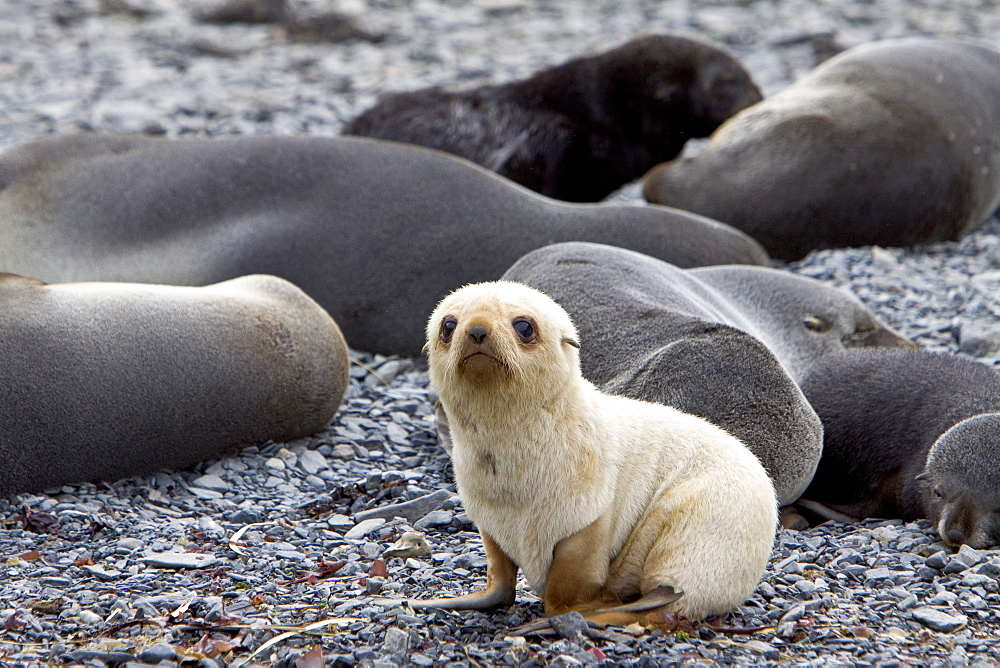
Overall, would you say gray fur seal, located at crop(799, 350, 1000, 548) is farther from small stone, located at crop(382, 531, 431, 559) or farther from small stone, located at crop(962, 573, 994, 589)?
small stone, located at crop(382, 531, 431, 559)

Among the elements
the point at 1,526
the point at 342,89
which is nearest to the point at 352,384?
the point at 1,526

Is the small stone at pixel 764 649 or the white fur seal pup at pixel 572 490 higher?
the white fur seal pup at pixel 572 490

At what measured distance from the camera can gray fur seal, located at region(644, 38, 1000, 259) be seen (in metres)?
7.86

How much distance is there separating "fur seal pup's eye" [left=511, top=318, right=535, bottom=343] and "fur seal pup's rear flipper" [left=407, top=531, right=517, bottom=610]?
0.64 meters

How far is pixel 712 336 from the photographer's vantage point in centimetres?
468

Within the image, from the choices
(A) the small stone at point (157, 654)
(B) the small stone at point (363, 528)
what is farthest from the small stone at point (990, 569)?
(A) the small stone at point (157, 654)

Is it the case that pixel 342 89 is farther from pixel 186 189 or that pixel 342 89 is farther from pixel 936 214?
pixel 936 214

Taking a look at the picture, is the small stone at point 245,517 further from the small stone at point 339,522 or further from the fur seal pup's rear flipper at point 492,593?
the fur seal pup's rear flipper at point 492,593

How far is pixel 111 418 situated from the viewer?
5012 mm

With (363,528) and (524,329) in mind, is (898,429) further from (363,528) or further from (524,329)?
(524,329)

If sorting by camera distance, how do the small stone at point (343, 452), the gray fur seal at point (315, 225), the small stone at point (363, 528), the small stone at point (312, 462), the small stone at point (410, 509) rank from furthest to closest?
the gray fur seal at point (315, 225) < the small stone at point (343, 452) < the small stone at point (312, 462) < the small stone at point (410, 509) < the small stone at point (363, 528)

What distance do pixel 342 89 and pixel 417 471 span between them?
6816 mm

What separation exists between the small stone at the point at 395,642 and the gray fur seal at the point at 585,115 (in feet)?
19.5

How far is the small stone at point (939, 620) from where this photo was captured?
140 inches
